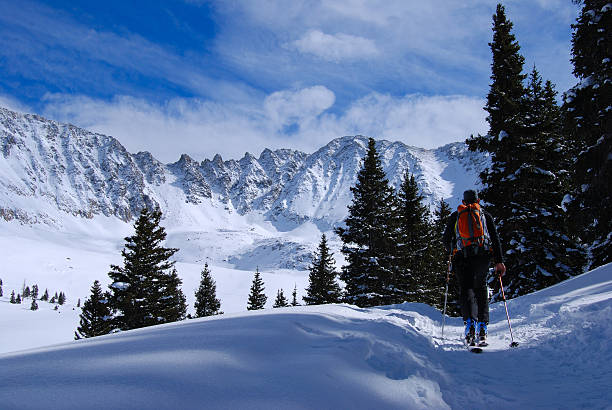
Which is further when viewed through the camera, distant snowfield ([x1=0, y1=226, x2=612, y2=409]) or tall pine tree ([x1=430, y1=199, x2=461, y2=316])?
tall pine tree ([x1=430, y1=199, x2=461, y2=316])

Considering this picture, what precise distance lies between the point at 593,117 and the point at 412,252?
15247 mm

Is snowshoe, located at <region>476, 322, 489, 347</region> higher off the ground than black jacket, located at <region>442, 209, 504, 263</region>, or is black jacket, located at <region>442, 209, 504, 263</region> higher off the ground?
black jacket, located at <region>442, 209, 504, 263</region>

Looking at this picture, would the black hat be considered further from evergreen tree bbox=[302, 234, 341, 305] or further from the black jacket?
evergreen tree bbox=[302, 234, 341, 305]

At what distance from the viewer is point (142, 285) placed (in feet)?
72.0

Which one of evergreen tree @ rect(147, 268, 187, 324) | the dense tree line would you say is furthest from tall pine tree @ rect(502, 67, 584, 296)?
evergreen tree @ rect(147, 268, 187, 324)

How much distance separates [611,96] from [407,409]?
11.9 metres

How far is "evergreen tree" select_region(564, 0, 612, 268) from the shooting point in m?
10.6

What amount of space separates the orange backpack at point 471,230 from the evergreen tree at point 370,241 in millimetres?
14864

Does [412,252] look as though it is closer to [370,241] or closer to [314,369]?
[370,241]

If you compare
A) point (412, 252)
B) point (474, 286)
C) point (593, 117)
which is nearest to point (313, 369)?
point (474, 286)

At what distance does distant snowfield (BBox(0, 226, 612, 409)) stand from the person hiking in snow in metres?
0.52

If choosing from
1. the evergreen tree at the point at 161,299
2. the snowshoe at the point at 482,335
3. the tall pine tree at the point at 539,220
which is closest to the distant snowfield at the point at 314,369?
the snowshoe at the point at 482,335

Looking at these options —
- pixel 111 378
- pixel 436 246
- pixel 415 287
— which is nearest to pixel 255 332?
pixel 111 378

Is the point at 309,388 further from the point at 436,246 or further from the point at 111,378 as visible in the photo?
the point at 436,246
